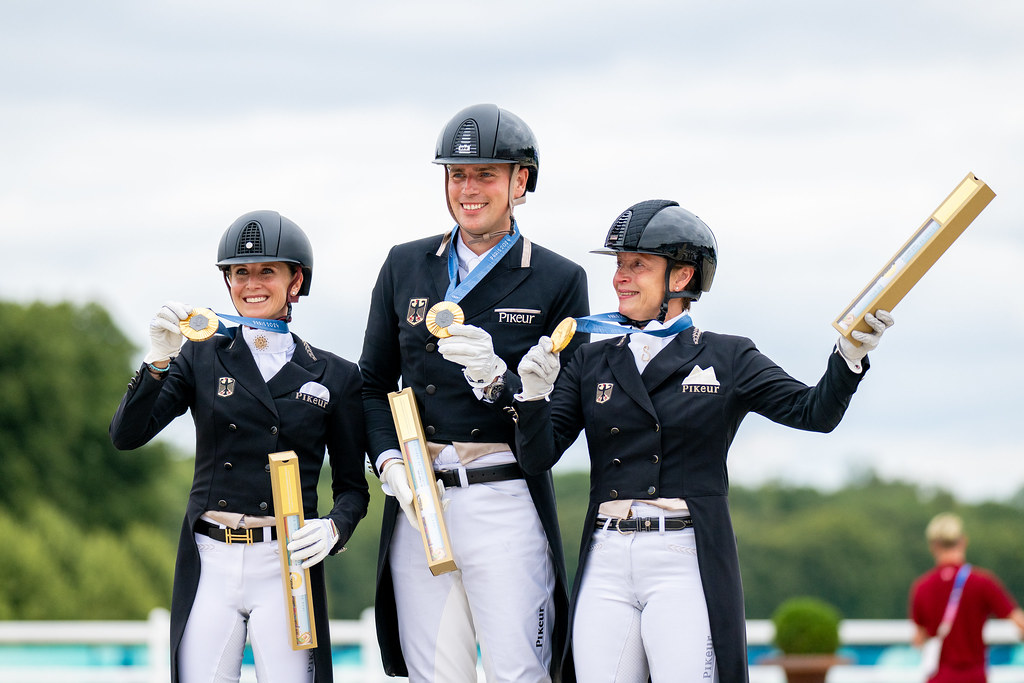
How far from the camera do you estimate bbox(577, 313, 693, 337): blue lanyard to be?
5.58 m

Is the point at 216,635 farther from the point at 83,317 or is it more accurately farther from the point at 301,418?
the point at 83,317

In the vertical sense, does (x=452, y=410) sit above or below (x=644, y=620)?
above

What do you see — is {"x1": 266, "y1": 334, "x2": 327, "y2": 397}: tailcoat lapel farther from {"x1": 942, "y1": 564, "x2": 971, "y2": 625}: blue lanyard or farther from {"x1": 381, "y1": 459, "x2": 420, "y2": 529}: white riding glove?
{"x1": 942, "y1": 564, "x2": 971, "y2": 625}: blue lanyard

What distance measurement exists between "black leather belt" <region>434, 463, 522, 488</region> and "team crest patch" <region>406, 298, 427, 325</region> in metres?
0.68

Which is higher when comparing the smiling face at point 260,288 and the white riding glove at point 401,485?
the smiling face at point 260,288

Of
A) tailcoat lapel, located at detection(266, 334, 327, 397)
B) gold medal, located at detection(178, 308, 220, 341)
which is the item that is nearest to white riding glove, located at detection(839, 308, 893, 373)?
tailcoat lapel, located at detection(266, 334, 327, 397)

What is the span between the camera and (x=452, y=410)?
5668 mm

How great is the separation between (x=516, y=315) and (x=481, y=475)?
713mm

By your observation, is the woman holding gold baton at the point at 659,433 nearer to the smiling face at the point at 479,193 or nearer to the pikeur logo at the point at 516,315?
the pikeur logo at the point at 516,315

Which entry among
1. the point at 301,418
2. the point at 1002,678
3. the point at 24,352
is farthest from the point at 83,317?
the point at 301,418

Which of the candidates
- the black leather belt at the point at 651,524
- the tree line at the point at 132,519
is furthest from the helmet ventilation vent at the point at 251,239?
the tree line at the point at 132,519

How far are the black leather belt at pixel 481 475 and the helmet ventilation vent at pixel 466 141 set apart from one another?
1.36 meters

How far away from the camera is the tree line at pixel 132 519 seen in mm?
30406

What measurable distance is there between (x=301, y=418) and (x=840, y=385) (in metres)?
2.27
